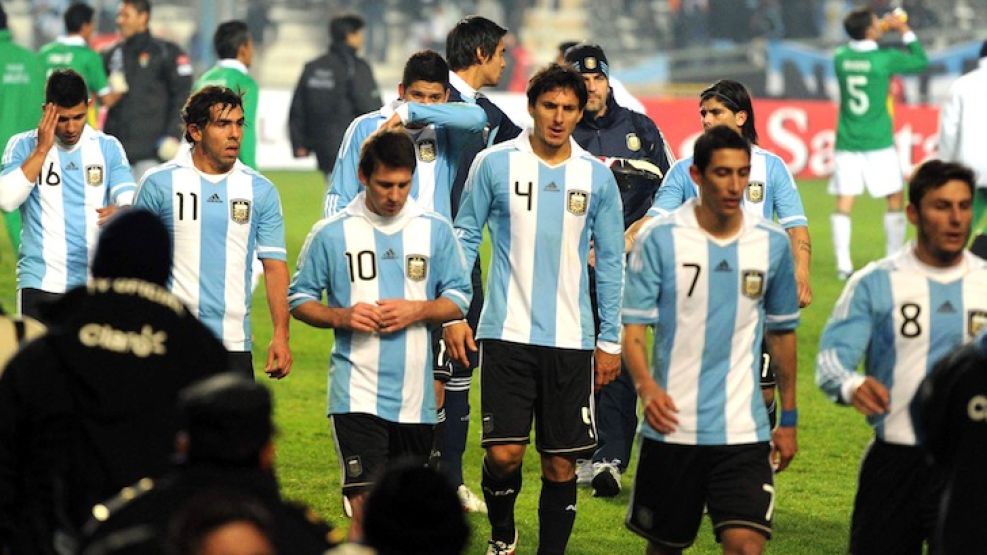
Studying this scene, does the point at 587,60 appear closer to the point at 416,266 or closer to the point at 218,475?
the point at 416,266

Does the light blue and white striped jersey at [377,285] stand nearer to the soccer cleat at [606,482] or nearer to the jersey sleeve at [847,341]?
the jersey sleeve at [847,341]

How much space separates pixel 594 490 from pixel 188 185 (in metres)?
2.82

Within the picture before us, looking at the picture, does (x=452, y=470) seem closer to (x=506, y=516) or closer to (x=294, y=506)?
(x=506, y=516)

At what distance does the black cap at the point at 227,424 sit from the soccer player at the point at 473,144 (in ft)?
15.9

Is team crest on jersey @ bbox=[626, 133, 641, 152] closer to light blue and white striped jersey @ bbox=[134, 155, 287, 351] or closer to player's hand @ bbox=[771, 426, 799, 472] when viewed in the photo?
light blue and white striped jersey @ bbox=[134, 155, 287, 351]

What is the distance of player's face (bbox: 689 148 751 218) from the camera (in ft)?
21.2

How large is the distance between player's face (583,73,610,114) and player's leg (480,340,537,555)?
6.34 ft

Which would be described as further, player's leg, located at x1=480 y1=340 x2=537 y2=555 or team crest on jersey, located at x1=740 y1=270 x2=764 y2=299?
player's leg, located at x1=480 y1=340 x2=537 y2=555

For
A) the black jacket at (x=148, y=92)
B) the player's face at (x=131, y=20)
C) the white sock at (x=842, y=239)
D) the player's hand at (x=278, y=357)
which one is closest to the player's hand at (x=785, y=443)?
the player's hand at (x=278, y=357)

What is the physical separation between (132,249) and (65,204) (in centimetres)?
455

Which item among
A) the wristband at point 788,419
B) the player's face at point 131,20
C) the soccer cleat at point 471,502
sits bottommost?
the soccer cleat at point 471,502

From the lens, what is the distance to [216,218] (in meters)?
8.04

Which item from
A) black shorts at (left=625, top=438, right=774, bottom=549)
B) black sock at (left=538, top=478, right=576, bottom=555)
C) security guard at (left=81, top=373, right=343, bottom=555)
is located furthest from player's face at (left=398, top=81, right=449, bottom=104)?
security guard at (left=81, top=373, right=343, bottom=555)

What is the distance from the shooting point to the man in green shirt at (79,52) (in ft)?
54.6
